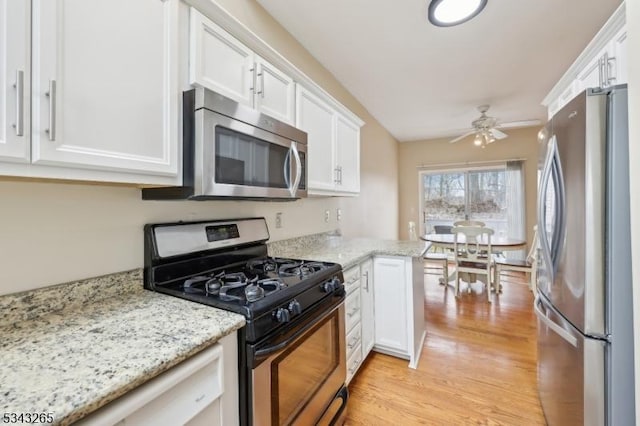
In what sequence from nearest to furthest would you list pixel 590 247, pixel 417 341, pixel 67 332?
1. pixel 67 332
2. pixel 590 247
3. pixel 417 341

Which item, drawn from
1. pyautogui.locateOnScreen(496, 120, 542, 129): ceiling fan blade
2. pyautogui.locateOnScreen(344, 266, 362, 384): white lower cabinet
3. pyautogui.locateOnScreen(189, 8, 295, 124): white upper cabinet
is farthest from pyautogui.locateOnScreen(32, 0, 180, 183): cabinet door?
pyautogui.locateOnScreen(496, 120, 542, 129): ceiling fan blade

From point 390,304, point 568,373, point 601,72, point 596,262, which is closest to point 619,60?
point 601,72

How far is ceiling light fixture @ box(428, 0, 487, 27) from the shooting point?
185cm

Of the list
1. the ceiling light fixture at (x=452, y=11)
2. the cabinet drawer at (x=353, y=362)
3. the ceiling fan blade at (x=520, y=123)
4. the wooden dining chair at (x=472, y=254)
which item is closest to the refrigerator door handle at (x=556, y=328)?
the cabinet drawer at (x=353, y=362)

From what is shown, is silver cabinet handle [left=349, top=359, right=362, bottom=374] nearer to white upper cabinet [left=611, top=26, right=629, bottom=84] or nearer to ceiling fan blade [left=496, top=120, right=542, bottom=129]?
white upper cabinet [left=611, top=26, right=629, bottom=84]

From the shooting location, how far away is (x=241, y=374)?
3.02ft

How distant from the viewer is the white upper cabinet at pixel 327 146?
194cm

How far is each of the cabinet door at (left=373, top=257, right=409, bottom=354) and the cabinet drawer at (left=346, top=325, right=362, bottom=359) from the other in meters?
0.32

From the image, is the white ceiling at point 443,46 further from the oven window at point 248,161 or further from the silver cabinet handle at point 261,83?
the oven window at point 248,161

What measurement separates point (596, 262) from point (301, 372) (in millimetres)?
1232

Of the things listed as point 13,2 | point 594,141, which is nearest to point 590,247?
point 594,141

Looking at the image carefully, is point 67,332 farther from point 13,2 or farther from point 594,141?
point 594,141

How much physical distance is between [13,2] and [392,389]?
2434 millimetres

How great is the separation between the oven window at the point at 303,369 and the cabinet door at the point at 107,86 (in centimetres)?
85
